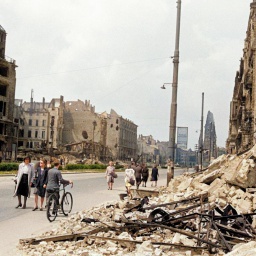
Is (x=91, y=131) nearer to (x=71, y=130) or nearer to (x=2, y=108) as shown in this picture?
(x=71, y=130)

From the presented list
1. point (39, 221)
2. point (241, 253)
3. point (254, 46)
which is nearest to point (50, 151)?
point (254, 46)

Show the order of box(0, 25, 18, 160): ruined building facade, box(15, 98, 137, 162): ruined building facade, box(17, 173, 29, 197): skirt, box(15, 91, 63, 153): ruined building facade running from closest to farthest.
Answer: box(17, 173, 29, 197): skirt < box(0, 25, 18, 160): ruined building facade < box(15, 98, 137, 162): ruined building facade < box(15, 91, 63, 153): ruined building facade

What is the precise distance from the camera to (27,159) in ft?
45.6

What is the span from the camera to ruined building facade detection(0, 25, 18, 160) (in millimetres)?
70500

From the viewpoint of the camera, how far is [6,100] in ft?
236

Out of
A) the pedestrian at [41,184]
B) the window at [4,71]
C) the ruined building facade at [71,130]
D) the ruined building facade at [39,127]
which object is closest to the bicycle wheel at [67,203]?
the pedestrian at [41,184]

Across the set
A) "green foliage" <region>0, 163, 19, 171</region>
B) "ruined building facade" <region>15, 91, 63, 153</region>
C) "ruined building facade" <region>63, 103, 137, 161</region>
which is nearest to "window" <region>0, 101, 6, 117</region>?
"ruined building facade" <region>63, 103, 137, 161</region>

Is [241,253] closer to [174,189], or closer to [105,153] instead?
[174,189]

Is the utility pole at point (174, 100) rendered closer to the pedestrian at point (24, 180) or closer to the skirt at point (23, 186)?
the pedestrian at point (24, 180)

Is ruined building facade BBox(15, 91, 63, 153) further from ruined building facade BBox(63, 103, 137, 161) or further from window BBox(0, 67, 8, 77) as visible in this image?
window BBox(0, 67, 8, 77)

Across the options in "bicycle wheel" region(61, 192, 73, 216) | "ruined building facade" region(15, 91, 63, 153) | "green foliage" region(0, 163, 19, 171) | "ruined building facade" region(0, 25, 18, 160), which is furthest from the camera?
"ruined building facade" region(15, 91, 63, 153)

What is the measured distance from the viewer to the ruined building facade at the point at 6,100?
70.5 meters

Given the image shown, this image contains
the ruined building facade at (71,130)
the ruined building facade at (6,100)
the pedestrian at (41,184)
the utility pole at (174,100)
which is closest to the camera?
the pedestrian at (41,184)

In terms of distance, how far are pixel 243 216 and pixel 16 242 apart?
4654 mm
